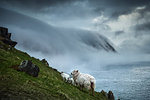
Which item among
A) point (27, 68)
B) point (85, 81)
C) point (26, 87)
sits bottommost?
point (26, 87)

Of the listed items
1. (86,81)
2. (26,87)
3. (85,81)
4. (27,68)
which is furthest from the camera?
(85,81)

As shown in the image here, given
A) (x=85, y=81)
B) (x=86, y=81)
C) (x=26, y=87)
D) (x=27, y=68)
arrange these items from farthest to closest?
(x=85, y=81), (x=86, y=81), (x=27, y=68), (x=26, y=87)

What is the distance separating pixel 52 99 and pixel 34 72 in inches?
328

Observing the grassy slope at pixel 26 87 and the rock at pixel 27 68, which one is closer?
the grassy slope at pixel 26 87

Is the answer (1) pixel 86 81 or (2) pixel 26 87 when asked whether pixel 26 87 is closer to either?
(2) pixel 26 87

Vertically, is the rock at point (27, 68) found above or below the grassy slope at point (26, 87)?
above

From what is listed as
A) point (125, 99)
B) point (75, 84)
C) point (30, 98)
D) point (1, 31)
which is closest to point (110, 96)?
point (75, 84)

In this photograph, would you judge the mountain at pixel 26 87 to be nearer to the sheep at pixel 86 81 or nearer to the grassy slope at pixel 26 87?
the grassy slope at pixel 26 87

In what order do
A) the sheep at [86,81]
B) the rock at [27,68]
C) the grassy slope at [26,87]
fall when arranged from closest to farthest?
the grassy slope at [26,87] < the rock at [27,68] < the sheep at [86,81]

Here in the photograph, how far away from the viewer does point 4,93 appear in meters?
9.86

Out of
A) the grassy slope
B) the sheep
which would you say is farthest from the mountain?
the sheep

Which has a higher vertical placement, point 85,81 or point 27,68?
point 27,68

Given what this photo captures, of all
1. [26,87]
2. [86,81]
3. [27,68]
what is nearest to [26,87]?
[26,87]

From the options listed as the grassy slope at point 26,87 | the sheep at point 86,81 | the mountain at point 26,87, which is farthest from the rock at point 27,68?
the sheep at point 86,81
